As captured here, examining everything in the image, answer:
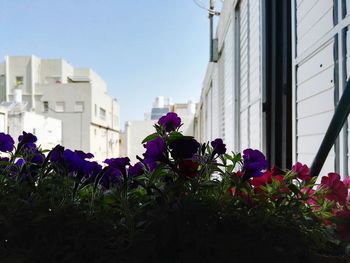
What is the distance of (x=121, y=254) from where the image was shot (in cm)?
59

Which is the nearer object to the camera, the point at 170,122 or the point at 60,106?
the point at 170,122

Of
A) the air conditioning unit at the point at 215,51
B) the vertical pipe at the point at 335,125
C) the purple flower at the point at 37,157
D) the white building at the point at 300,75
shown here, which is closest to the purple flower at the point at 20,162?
the purple flower at the point at 37,157

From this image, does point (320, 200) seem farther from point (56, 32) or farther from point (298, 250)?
point (56, 32)

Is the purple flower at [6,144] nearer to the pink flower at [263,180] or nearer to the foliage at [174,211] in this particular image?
the foliage at [174,211]

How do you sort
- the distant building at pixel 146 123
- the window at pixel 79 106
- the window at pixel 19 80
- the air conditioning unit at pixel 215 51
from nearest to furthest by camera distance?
the air conditioning unit at pixel 215 51 < the distant building at pixel 146 123 < the window at pixel 19 80 < the window at pixel 79 106

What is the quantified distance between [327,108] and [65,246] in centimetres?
99

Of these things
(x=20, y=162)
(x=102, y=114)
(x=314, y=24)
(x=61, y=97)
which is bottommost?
(x=20, y=162)

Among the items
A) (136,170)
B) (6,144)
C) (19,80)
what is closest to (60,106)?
(19,80)

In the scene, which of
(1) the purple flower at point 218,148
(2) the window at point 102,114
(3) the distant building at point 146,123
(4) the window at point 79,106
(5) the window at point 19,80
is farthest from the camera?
(2) the window at point 102,114

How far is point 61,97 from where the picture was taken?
734 inches

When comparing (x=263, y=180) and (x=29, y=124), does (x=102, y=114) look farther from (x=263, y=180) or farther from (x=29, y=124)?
(x=263, y=180)

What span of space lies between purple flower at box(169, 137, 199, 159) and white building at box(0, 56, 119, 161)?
53.8 feet

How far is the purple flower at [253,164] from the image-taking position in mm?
657

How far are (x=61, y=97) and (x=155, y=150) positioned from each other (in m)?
19.0
